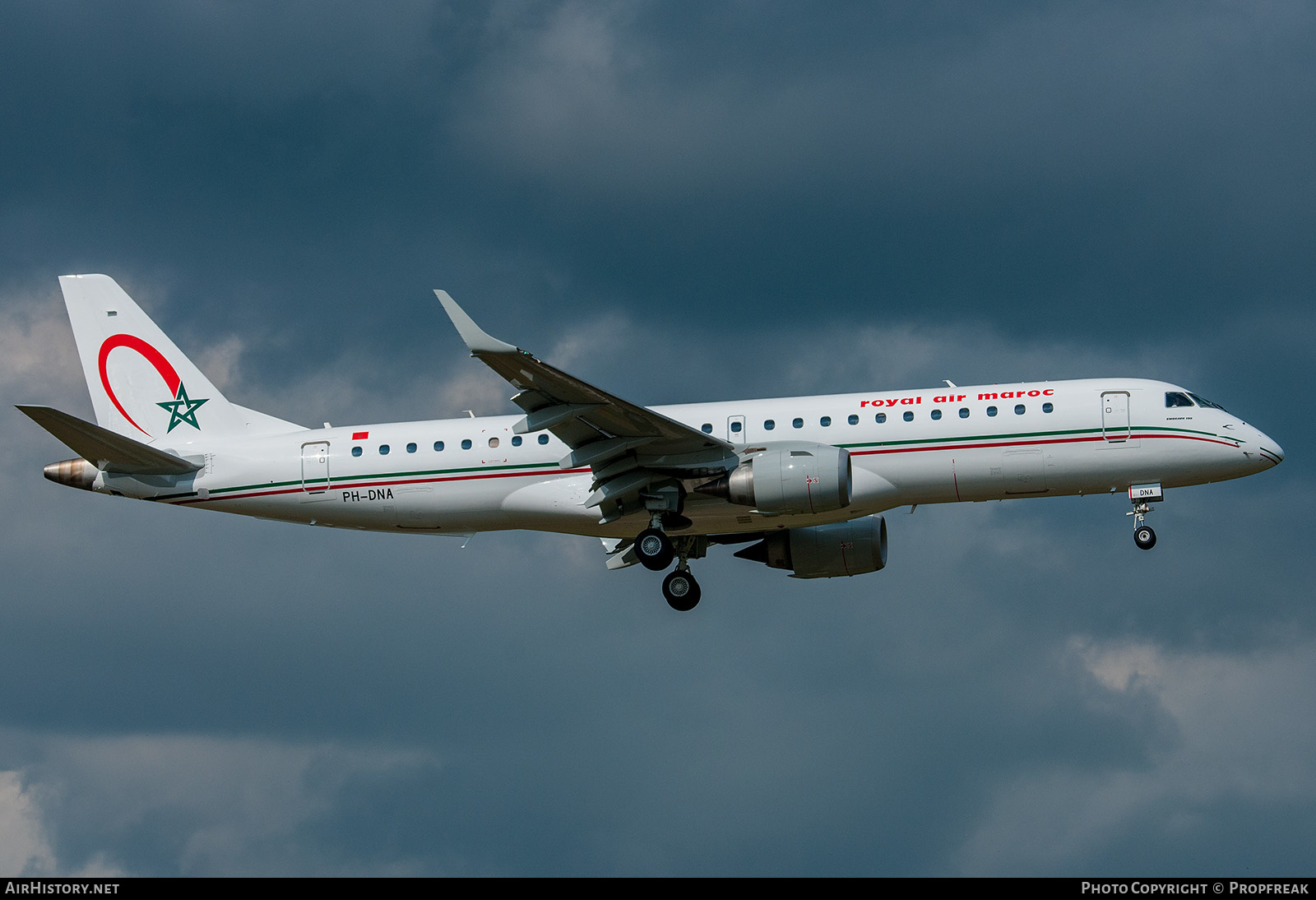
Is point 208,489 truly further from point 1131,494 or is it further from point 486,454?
point 1131,494

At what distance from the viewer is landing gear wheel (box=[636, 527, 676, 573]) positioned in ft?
148

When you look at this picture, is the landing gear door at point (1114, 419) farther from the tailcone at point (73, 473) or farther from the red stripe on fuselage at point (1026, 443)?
the tailcone at point (73, 473)

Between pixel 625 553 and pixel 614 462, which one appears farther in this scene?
pixel 625 553

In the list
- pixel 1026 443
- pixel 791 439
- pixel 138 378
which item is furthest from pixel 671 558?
pixel 138 378

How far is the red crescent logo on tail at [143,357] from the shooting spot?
50500 millimetres

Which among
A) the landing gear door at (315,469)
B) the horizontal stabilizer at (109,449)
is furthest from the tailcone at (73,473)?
the landing gear door at (315,469)

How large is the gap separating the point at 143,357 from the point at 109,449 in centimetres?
595

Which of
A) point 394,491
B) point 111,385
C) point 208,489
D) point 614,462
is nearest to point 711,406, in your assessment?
point 614,462

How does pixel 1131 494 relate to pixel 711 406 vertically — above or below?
below

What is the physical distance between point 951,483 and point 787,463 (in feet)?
15.7

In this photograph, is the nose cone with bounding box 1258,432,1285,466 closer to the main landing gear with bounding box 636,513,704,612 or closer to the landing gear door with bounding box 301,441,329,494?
the main landing gear with bounding box 636,513,704,612

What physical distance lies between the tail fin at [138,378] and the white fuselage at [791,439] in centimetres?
184

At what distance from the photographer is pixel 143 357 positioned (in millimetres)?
51094

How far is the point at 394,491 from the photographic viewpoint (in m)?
46.6
